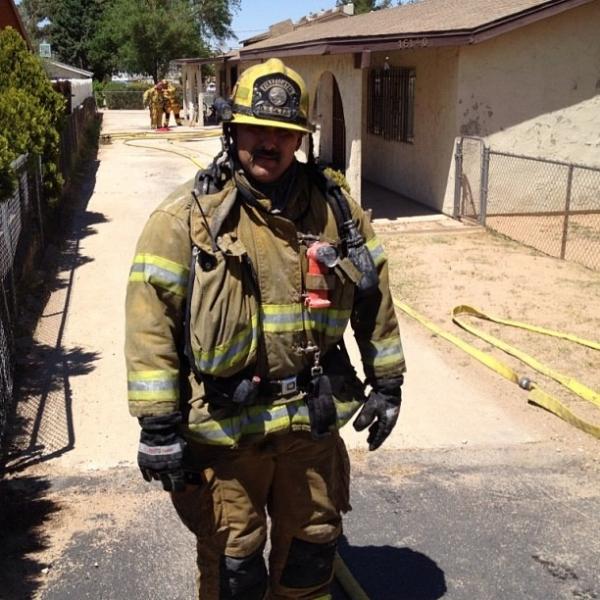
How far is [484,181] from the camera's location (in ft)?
38.0

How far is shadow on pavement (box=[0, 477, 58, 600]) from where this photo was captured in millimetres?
3367

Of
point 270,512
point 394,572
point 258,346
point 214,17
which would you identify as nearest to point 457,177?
point 394,572

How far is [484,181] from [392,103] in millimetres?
4039

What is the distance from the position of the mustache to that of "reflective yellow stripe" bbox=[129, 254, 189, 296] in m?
0.42

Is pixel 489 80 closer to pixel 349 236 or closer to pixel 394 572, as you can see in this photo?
pixel 394 572

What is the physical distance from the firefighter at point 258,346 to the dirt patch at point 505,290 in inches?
120

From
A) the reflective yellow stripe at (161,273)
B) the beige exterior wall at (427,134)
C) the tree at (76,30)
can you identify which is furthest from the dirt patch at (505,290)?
the tree at (76,30)

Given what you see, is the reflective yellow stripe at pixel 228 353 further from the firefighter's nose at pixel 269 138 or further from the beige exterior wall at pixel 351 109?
the beige exterior wall at pixel 351 109

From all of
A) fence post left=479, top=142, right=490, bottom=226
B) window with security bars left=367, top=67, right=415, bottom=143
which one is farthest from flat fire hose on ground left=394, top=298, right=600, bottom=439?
window with security bars left=367, top=67, right=415, bottom=143

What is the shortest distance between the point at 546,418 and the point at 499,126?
7.91 meters

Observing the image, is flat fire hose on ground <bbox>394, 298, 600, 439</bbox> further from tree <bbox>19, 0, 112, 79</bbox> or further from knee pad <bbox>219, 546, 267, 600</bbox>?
tree <bbox>19, 0, 112, 79</bbox>

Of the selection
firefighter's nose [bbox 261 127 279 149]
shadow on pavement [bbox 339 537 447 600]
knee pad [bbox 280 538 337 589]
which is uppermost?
firefighter's nose [bbox 261 127 279 149]

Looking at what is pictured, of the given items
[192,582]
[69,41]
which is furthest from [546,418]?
[69,41]

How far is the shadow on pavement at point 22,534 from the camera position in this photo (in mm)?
3367
